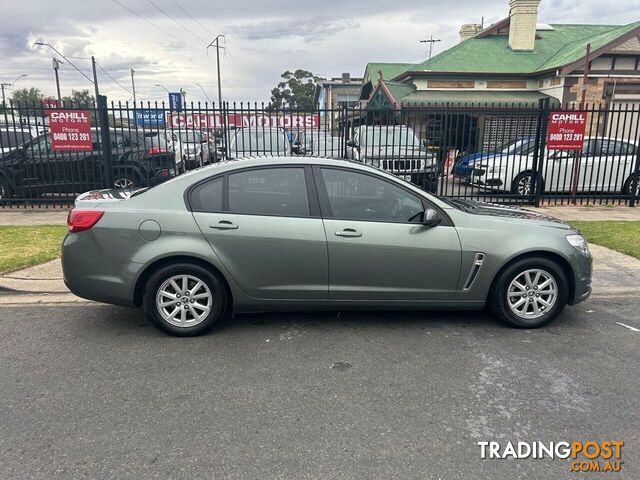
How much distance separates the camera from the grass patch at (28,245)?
20.9 ft

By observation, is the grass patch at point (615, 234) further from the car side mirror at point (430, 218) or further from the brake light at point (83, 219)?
the brake light at point (83, 219)

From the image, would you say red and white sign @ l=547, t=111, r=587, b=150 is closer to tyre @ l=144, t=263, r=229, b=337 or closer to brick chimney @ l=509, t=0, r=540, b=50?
tyre @ l=144, t=263, r=229, b=337

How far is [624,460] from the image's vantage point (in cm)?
271

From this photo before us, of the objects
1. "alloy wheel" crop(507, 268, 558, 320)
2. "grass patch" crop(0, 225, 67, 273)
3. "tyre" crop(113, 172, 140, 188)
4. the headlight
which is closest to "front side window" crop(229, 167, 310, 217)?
"alloy wheel" crop(507, 268, 558, 320)

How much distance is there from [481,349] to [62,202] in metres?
9.71

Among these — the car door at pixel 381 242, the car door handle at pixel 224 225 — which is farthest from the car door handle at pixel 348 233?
the car door handle at pixel 224 225

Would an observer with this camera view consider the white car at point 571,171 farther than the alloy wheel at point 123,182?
Yes

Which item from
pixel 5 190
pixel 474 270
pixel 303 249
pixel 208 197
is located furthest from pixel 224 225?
pixel 5 190

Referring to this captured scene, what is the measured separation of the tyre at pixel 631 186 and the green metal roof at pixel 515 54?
10876 millimetres

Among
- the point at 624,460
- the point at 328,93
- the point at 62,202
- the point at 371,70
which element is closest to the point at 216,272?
the point at 624,460

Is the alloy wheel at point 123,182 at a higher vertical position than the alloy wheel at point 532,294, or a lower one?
higher

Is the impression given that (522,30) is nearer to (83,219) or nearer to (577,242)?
(577,242)

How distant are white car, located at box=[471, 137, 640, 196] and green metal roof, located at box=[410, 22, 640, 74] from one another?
415 inches

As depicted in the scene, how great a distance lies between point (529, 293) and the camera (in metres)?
4.47
